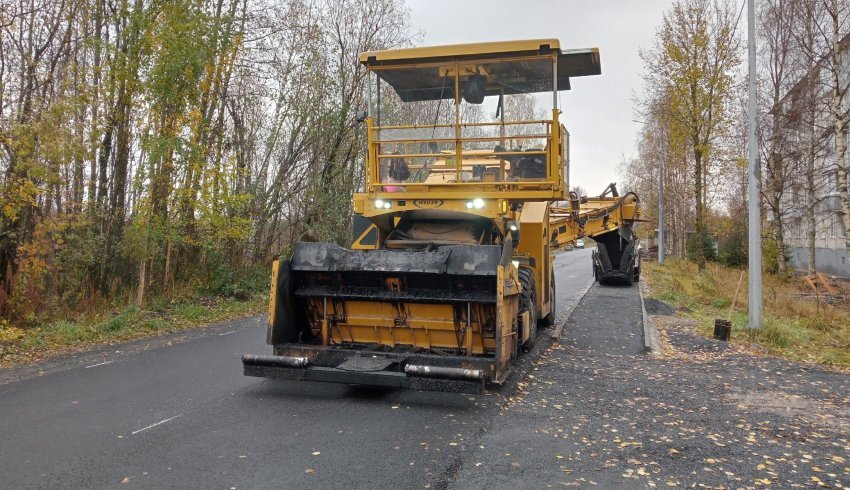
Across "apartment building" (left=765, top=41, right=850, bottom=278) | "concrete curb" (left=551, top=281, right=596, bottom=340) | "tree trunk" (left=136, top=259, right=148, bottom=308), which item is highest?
"apartment building" (left=765, top=41, right=850, bottom=278)

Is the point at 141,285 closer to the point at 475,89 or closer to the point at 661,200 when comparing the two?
the point at 475,89

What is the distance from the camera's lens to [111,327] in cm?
1110

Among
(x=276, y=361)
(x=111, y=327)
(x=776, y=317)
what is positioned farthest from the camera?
(x=776, y=317)

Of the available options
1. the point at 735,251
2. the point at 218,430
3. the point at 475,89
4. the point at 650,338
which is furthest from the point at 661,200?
the point at 218,430

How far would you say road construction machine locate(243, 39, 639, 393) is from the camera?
6.59m

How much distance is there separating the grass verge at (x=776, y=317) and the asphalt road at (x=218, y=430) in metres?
5.77

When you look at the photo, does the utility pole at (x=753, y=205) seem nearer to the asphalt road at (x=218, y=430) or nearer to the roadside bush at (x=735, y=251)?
the asphalt road at (x=218, y=430)

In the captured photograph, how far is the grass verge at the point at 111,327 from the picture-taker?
31.1ft

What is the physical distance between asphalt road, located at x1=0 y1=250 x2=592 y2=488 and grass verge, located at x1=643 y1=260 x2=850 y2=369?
5774 mm

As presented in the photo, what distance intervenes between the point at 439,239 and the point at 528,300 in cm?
144

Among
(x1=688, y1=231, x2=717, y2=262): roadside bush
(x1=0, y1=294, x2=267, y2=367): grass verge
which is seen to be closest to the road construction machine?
(x1=0, y1=294, x2=267, y2=367): grass verge

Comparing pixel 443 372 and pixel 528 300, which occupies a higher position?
pixel 528 300

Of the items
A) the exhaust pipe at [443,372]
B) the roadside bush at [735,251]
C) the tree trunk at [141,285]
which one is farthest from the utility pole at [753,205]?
the roadside bush at [735,251]

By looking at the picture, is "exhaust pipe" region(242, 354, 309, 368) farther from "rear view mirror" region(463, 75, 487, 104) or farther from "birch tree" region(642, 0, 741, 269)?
"birch tree" region(642, 0, 741, 269)
